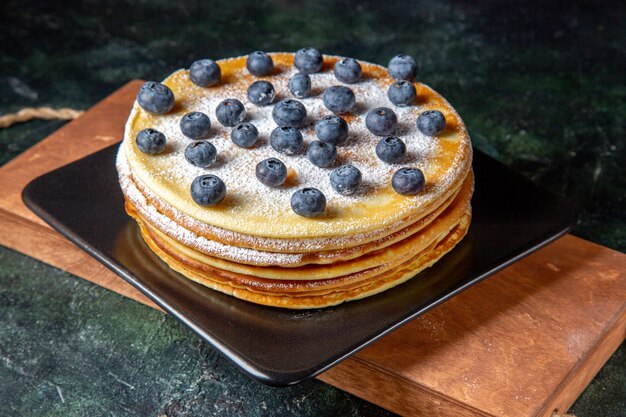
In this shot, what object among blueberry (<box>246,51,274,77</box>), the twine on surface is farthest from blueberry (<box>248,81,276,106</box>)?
the twine on surface

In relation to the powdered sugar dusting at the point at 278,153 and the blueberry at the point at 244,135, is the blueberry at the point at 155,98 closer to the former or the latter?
the powdered sugar dusting at the point at 278,153

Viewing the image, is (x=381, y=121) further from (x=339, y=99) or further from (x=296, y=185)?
(x=296, y=185)

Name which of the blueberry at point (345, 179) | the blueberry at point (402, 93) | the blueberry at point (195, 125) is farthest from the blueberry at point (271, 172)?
the blueberry at point (402, 93)

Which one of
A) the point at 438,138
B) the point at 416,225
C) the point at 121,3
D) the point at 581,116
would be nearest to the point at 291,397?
the point at 416,225

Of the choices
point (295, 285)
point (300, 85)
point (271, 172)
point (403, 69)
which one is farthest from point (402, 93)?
point (295, 285)

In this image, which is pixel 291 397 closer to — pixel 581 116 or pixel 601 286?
pixel 601 286

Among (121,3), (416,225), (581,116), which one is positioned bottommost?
(121,3)

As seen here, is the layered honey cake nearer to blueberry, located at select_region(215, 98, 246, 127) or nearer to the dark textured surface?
blueberry, located at select_region(215, 98, 246, 127)
